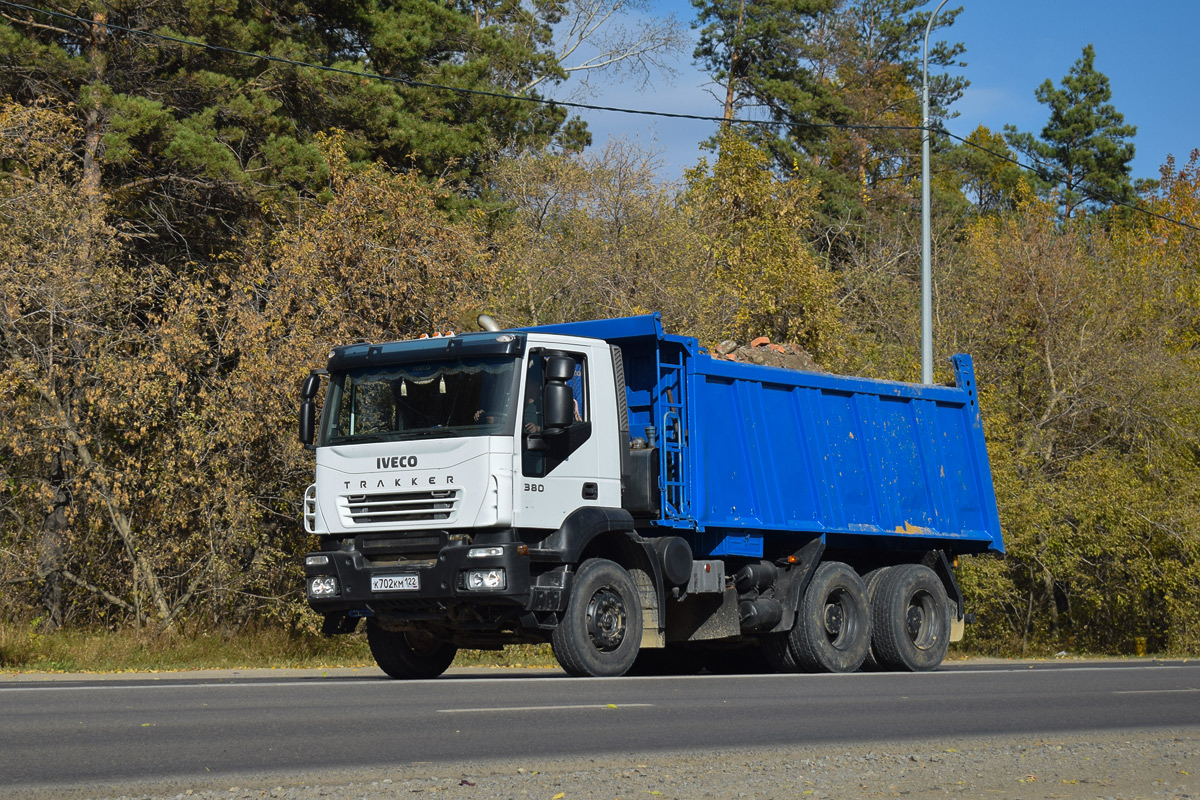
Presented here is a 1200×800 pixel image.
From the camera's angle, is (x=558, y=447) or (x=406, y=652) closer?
(x=558, y=447)

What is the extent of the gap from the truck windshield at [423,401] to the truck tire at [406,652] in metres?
2.14

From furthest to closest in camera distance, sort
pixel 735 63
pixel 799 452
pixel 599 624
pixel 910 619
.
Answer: pixel 735 63, pixel 910 619, pixel 799 452, pixel 599 624

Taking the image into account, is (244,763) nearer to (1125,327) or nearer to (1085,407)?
(1085,407)

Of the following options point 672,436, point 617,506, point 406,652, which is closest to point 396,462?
point 617,506

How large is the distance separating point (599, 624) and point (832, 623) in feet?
12.5

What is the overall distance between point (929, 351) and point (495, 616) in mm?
13750

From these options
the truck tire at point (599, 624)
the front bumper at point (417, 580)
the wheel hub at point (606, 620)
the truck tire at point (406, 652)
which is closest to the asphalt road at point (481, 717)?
the truck tire at point (599, 624)

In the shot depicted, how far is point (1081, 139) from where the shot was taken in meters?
59.5

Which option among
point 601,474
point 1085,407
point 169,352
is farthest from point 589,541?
point 1085,407

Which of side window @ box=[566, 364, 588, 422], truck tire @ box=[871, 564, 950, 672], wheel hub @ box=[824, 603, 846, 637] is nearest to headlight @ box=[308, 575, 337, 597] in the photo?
side window @ box=[566, 364, 588, 422]

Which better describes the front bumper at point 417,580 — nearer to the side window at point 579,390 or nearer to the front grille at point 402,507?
the front grille at point 402,507

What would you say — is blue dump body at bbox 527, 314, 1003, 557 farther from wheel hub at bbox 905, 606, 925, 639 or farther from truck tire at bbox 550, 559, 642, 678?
truck tire at bbox 550, 559, 642, 678

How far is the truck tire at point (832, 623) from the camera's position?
15148 mm

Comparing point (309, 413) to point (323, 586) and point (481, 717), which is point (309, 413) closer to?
point (323, 586)
